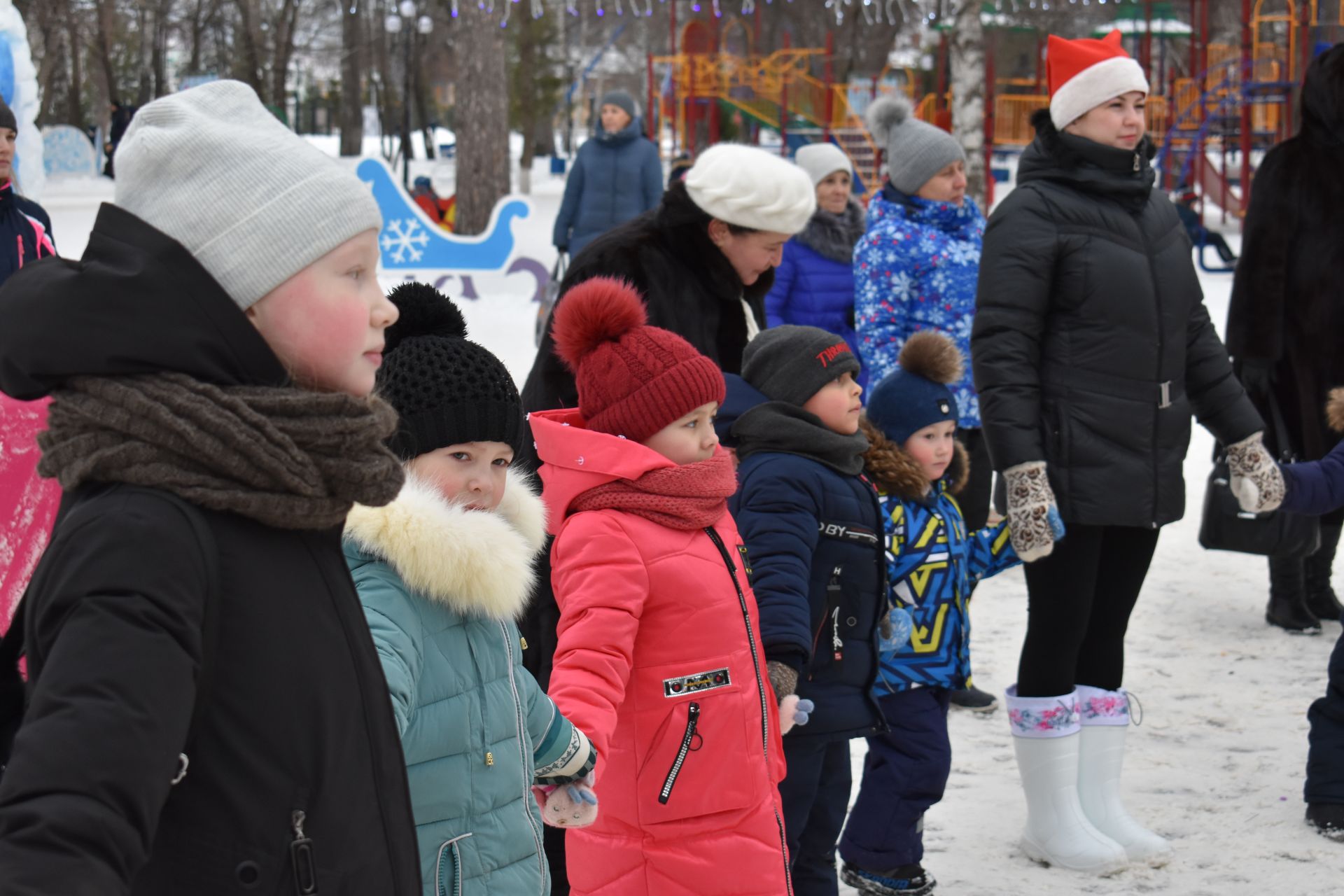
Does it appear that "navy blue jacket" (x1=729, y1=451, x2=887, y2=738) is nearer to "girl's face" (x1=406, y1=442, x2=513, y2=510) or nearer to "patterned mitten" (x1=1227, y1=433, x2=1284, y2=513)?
"girl's face" (x1=406, y1=442, x2=513, y2=510)

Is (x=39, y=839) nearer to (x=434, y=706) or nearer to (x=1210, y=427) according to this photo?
(x=434, y=706)

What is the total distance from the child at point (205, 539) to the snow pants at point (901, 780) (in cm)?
220

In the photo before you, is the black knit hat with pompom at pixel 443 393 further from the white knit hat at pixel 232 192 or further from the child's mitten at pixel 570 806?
the white knit hat at pixel 232 192

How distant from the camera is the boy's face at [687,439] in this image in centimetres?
285

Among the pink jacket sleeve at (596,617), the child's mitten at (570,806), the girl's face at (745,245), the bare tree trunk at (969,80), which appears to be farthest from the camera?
the bare tree trunk at (969,80)

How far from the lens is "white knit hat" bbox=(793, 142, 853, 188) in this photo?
270 inches

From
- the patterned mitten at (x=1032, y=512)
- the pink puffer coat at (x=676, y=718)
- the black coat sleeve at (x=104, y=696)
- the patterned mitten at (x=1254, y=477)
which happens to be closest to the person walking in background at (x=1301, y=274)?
the patterned mitten at (x=1254, y=477)

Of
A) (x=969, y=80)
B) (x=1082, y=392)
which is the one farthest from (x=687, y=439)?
(x=969, y=80)

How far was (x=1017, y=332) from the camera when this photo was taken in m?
3.69

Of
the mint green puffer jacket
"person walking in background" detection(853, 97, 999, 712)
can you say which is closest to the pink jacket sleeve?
the mint green puffer jacket

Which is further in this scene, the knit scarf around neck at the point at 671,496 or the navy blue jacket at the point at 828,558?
the navy blue jacket at the point at 828,558

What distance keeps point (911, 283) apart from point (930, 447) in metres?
1.92

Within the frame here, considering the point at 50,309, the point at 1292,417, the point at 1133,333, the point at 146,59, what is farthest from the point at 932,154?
the point at 146,59

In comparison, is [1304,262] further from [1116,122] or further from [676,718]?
[676,718]
